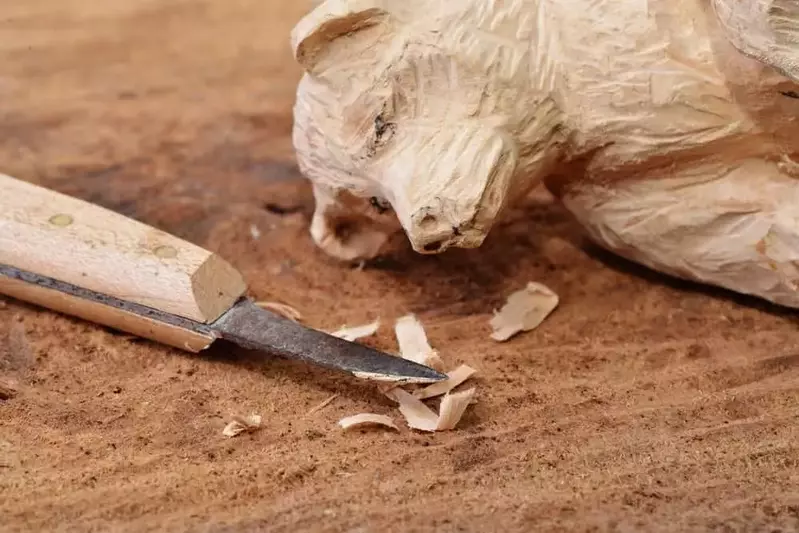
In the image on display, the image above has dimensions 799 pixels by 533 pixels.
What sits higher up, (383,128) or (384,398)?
(383,128)

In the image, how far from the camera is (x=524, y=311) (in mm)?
1020

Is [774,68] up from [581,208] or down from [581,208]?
up

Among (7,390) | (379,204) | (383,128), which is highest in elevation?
(383,128)

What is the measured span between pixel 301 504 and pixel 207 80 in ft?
2.95

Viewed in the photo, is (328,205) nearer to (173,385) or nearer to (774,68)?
(173,385)

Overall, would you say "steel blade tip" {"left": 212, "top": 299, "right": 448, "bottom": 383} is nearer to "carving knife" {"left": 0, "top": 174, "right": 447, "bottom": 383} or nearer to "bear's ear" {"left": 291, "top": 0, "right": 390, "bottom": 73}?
"carving knife" {"left": 0, "top": 174, "right": 447, "bottom": 383}

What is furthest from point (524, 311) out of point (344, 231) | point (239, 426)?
point (239, 426)

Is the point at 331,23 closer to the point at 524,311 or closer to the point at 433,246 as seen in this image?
the point at 433,246

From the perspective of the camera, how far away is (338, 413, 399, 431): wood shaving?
0.85 meters

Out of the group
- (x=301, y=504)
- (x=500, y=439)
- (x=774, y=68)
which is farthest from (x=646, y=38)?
(x=301, y=504)


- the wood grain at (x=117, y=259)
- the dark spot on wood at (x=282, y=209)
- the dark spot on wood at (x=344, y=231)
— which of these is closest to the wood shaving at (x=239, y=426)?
the wood grain at (x=117, y=259)

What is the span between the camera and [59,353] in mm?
940

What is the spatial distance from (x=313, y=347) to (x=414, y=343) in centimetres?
13

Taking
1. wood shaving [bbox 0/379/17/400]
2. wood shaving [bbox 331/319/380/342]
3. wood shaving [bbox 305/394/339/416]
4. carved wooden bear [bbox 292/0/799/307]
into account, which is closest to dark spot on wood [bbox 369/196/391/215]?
carved wooden bear [bbox 292/0/799/307]
